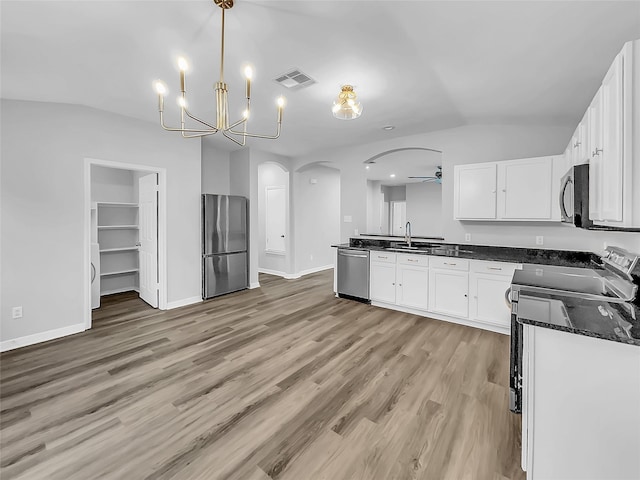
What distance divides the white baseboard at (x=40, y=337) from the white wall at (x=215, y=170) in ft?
9.93

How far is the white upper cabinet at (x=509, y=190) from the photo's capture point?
3359 mm

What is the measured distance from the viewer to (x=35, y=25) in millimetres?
2051

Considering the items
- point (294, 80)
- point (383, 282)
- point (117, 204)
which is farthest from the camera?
point (117, 204)

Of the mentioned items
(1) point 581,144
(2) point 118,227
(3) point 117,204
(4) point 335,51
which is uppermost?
(4) point 335,51

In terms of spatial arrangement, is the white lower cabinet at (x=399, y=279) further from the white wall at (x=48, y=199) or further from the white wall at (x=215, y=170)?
the white wall at (x=48, y=199)

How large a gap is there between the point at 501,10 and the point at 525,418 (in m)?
2.34

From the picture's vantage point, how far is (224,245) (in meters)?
5.25

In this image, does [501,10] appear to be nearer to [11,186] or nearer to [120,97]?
[120,97]

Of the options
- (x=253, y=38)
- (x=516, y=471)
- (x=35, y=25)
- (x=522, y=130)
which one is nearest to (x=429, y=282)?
(x=522, y=130)

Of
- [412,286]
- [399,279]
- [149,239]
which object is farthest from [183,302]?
[412,286]

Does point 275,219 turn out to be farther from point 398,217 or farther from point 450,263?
point 398,217

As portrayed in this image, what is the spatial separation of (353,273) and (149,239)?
3.40 metres

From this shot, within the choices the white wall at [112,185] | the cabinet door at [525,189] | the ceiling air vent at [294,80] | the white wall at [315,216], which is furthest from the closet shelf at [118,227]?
the cabinet door at [525,189]

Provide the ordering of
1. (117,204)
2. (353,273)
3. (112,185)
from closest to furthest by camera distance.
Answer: (353,273) → (117,204) → (112,185)
